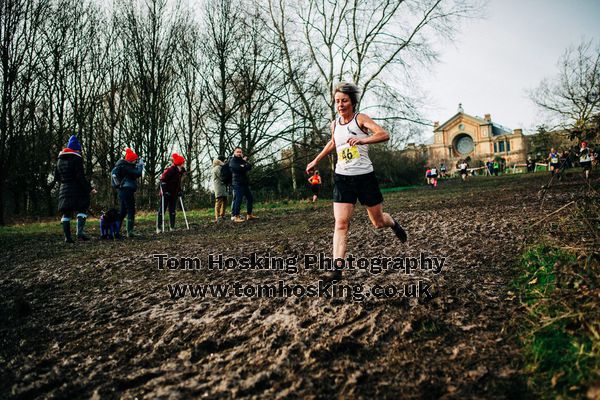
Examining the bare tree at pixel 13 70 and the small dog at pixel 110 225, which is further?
the bare tree at pixel 13 70

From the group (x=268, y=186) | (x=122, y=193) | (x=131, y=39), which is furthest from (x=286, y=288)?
(x=131, y=39)

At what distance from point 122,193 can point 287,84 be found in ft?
43.1

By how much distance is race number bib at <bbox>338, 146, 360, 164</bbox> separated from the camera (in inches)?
147

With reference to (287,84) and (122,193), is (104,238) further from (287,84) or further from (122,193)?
(287,84)

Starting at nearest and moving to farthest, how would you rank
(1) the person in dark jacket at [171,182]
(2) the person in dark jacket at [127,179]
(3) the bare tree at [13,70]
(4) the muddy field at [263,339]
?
(4) the muddy field at [263,339], (2) the person in dark jacket at [127,179], (1) the person in dark jacket at [171,182], (3) the bare tree at [13,70]

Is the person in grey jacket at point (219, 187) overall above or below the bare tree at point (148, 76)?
below

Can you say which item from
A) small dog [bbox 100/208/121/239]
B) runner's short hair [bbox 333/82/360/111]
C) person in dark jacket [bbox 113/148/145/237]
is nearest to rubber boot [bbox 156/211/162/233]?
person in dark jacket [bbox 113/148/145/237]

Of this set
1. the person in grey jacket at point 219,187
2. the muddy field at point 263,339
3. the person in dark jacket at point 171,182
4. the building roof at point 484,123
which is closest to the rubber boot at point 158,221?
the person in dark jacket at point 171,182

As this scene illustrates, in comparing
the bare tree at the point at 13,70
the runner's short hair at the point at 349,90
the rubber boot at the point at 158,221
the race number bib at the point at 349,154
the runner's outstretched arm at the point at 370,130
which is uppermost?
the bare tree at the point at 13,70

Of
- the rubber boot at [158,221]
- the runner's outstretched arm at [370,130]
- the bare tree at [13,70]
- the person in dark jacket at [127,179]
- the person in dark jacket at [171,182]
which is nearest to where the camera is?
the runner's outstretched arm at [370,130]

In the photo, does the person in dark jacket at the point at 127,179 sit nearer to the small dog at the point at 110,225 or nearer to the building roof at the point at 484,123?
the small dog at the point at 110,225

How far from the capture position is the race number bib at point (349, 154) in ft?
12.3

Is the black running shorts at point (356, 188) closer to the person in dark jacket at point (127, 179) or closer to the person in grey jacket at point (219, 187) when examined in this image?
the person in dark jacket at point (127, 179)

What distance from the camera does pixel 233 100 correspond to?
2117 cm
